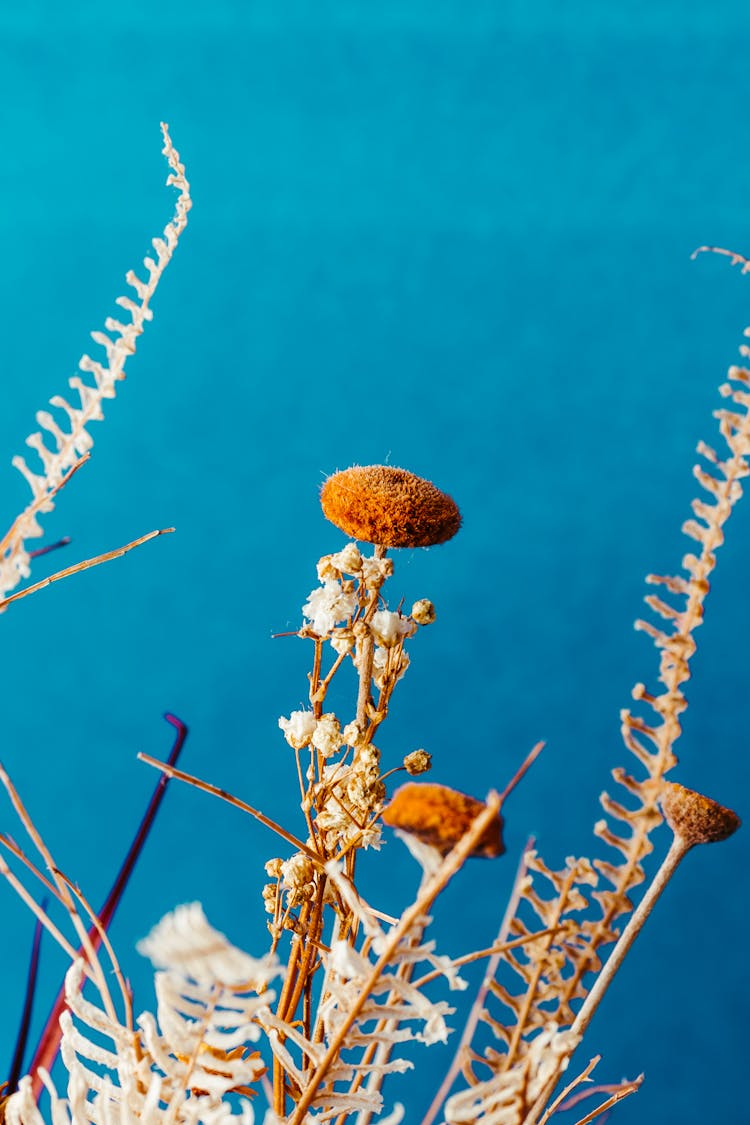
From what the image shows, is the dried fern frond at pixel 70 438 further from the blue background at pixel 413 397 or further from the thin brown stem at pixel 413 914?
the blue background at pixel 413 397

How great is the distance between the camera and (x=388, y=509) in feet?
1.00

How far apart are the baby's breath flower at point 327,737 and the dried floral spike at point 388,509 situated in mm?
57

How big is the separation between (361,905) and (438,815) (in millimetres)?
63

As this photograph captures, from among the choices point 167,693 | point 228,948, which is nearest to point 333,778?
point 228,948

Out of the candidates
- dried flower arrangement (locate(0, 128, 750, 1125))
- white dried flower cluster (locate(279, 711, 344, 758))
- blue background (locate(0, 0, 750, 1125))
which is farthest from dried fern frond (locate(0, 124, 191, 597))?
blue background (locate(0, 0, 750, 1125))

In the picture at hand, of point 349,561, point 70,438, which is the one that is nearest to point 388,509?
point 349,561

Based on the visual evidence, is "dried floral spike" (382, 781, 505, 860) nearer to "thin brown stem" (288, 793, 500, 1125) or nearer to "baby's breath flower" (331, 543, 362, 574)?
"thin brown stem" (288, 793, 500, 1125)

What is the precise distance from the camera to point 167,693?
129 centimetres

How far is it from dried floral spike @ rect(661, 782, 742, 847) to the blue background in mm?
965

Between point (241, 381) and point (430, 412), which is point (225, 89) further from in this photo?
point (430, 412)

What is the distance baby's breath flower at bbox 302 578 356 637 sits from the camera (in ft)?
1.00

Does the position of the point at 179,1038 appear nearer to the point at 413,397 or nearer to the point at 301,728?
the point at 301,728

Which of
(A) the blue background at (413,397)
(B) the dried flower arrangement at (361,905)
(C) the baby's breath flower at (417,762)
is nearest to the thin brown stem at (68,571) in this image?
(B) the dried flower arrangement at (361,905)

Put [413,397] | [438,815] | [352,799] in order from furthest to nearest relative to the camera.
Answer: [413,397]
[352,799]
[438,815]
